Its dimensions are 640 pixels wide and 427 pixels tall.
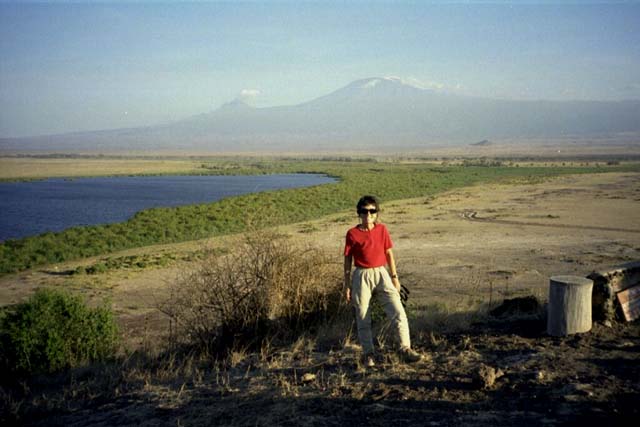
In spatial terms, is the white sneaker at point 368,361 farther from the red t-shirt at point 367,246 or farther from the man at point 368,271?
the red t-shirt at point 367,246

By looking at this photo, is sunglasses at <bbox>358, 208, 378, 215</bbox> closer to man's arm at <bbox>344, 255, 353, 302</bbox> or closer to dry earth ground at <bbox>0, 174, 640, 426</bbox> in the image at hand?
man's arm at <bbox>344, 255, 353, 302</bbox>

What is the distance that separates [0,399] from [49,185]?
186 ft

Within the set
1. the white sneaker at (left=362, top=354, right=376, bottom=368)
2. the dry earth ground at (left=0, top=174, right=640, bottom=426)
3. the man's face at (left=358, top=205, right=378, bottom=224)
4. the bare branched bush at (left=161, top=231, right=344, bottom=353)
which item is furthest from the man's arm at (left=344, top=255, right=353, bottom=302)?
the bare branched bush at (left=161, top=231, right=344, bottom=353)

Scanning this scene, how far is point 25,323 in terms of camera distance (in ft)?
25.9

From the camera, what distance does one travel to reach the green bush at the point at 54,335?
776 cm

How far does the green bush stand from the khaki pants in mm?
4329

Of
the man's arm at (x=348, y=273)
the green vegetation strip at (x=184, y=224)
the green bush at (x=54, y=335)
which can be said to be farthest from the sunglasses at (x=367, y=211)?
the green bush at (x=54, y=335)

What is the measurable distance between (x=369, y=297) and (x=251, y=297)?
222 centimetres

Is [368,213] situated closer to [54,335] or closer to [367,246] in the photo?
[367,246]

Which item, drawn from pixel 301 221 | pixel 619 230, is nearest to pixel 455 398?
pixel 619 230

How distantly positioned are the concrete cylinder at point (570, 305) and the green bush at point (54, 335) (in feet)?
20.3

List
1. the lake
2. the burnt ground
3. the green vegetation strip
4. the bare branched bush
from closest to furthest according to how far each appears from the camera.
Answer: the burnt ground < the bare branched bush < the green vegetation strip < the lake

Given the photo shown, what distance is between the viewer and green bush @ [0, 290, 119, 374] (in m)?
7.76

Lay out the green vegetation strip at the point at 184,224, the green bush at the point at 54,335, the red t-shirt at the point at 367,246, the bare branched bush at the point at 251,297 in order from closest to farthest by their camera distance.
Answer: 1. the red t-shirt at the point at 367,246
2. the bare branched bush at the point at 251,297
3. the green bush at the point at 54,335
4. the green vegetation strip at the point at 184,224
